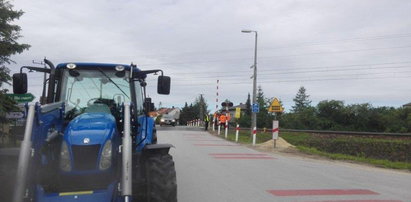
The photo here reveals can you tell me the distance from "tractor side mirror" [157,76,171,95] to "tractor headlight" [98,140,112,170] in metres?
1.91

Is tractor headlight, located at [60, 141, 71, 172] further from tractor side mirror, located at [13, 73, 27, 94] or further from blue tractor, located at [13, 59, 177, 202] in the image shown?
tractor side mirror, located at [13, 73, 27, 94]

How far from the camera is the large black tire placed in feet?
20.7

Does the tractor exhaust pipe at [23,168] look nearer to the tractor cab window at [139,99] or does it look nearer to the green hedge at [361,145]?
the tractor cab window at [139,99]

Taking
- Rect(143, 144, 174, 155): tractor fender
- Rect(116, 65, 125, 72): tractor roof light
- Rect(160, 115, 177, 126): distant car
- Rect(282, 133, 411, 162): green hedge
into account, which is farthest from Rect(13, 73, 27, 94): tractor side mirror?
Rect(160, 115, 177, 126): distant car

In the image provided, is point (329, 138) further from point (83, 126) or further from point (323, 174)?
point (83, 126)

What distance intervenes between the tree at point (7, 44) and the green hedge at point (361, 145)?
18524 mm

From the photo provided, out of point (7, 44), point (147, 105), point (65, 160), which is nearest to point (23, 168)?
point (65, 160)

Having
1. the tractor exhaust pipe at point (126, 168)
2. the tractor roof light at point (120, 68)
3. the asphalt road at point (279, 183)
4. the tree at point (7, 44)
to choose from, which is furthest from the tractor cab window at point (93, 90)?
the tree at point (7, 44)

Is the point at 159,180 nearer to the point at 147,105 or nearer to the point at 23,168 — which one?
the point at 23,168

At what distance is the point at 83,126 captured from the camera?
573 cm

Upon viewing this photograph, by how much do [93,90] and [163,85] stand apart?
1.08 metres

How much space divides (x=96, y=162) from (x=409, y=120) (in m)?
63.9

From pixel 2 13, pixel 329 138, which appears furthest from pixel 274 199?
pixel 329 138

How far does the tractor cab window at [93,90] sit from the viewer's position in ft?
22.8
